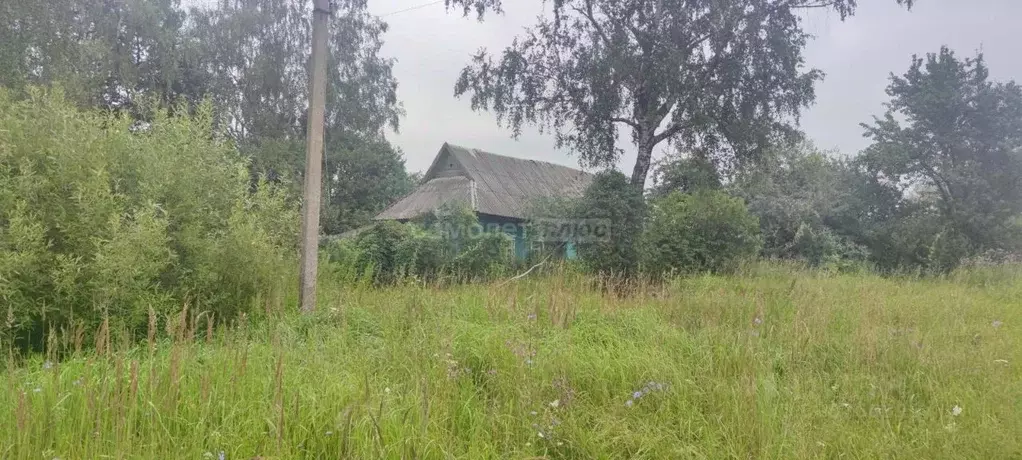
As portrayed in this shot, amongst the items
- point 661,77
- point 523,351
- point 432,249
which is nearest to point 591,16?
point 661,77

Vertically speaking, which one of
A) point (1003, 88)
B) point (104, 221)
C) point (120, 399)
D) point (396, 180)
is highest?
point (1003, 88)

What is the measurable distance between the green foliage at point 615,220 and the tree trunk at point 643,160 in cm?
229

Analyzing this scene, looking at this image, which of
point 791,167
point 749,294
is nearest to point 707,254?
point 749,294

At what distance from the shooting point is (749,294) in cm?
683

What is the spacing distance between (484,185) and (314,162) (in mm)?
15778

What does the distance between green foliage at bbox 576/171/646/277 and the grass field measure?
18.3 feet

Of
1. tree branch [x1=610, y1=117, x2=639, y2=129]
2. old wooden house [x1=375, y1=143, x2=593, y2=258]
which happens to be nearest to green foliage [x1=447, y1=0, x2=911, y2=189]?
tree branch [x1=610, y1=117, x2=639, y2=129]

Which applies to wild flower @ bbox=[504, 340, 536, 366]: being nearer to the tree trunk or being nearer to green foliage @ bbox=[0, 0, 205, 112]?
green foliage @ bbox=[0, 0, 205, 112]

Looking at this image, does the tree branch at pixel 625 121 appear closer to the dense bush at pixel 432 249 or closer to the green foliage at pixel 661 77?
the green foliage at pixel 661 77

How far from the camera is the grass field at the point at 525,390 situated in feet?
7.89

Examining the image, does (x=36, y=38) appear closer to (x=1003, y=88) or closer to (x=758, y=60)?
(x=758, y=60)

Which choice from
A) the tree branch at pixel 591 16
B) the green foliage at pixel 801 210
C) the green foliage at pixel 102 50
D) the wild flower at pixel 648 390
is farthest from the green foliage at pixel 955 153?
the green foliage at pixel 102 50

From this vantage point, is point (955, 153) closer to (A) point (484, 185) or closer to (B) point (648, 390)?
(A) point (484, 185)

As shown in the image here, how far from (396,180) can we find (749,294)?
27274mm
